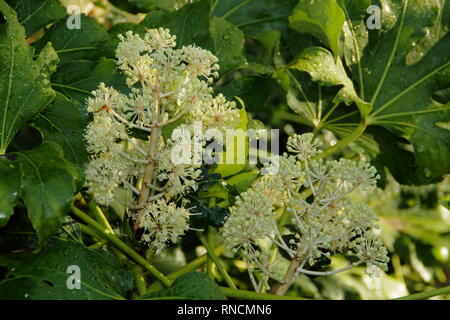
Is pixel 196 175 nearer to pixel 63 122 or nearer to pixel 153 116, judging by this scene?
pixel 153 116

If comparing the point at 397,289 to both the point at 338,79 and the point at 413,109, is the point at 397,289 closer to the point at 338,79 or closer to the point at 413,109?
the point at 413,109

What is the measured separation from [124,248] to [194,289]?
0.62 ft

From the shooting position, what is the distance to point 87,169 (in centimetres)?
84

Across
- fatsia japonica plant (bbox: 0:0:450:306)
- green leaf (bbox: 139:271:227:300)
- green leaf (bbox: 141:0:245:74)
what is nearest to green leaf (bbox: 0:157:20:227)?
fatsia japonica plant (bbox: 0:0:450:306)

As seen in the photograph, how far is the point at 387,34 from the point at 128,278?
2.33 feet

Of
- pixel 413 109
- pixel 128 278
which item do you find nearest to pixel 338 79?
pixel 413 109

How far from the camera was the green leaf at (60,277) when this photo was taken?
76cm

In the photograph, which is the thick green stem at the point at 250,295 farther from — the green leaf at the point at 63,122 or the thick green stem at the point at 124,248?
the green leaf at the point at 63,122

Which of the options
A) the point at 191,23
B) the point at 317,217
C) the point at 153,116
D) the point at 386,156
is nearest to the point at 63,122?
the point at 153,116

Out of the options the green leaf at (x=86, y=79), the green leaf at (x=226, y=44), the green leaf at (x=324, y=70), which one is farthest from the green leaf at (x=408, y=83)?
the green leaf at (x=86, y=79)

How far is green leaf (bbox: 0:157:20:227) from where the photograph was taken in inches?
28.3

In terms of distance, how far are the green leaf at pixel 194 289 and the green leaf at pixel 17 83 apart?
1.07 ft

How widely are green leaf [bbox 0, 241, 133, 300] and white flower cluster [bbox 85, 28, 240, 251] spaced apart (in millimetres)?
89
